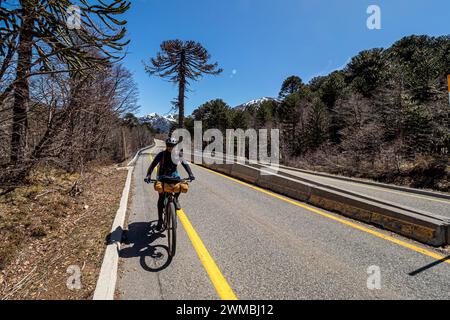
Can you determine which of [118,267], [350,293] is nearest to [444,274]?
[350,293]

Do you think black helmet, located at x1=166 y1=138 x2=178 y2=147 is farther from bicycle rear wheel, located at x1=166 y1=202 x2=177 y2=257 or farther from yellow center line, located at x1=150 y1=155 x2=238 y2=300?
yellow center line, located at x1=150 y1=155 x2=238 y2=300

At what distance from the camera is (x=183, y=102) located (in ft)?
70.7

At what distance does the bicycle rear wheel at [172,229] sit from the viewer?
3.68 m

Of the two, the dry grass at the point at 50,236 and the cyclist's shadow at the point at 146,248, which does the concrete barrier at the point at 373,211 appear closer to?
the cyclist's shadow at the point at 146,248

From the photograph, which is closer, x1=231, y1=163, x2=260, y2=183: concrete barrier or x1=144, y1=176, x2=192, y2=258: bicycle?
x1=144, y1=176, x2=192, y2=258: bicycle

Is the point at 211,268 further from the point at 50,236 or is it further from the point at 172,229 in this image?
the point at 50,236

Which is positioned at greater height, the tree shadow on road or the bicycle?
the bicycle

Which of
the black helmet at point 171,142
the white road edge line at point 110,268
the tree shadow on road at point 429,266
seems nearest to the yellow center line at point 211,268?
the white road edge line at point 110,268

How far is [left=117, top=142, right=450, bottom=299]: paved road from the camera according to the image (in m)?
2.87

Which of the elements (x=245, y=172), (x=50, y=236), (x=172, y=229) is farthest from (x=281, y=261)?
(x=245, y=172)

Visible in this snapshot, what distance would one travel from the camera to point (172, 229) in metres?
3.72

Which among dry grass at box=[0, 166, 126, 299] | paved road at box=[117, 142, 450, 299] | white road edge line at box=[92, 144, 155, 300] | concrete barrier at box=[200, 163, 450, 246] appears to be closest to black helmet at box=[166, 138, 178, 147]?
paved road at box=[117, 142, 450, 299]

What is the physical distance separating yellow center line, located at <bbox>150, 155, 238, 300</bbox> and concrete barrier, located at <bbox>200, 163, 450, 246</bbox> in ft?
12.8

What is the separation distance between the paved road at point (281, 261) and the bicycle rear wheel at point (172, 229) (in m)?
0.19
